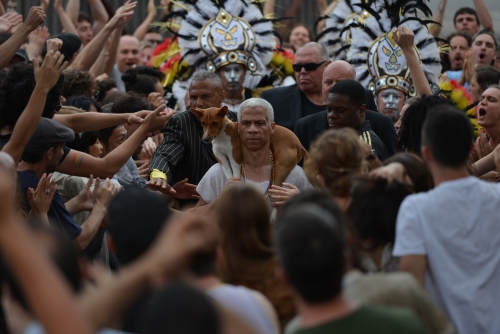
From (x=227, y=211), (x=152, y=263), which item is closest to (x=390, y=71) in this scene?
(x=227, y=211)

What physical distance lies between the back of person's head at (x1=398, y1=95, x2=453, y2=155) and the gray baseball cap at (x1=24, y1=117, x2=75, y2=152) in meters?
1.85

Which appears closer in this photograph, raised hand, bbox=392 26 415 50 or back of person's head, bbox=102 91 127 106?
raised hand, bbox=392 26 415 50

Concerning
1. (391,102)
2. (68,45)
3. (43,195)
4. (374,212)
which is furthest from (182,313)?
(68,45)

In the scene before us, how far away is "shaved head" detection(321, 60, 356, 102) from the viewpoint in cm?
642

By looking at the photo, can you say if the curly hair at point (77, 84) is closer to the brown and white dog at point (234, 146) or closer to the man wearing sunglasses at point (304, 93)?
the man wearing sunglasses at point (304, 93)

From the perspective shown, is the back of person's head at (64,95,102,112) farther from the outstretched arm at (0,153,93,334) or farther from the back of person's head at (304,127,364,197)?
the outstretched arm at (0,153,93,334)

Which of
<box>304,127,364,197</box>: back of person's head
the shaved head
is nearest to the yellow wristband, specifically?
the shaved head

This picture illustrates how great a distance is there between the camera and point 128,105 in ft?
20.6

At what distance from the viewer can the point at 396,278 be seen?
8.98 feet

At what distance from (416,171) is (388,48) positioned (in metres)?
3.88

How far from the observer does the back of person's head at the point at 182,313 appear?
1.92 m

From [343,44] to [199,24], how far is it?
1456mm

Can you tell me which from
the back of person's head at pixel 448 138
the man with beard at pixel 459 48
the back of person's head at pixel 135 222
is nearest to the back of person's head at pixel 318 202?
the back of person's head at pixel 135 222

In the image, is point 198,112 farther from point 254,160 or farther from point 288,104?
point 288,104
